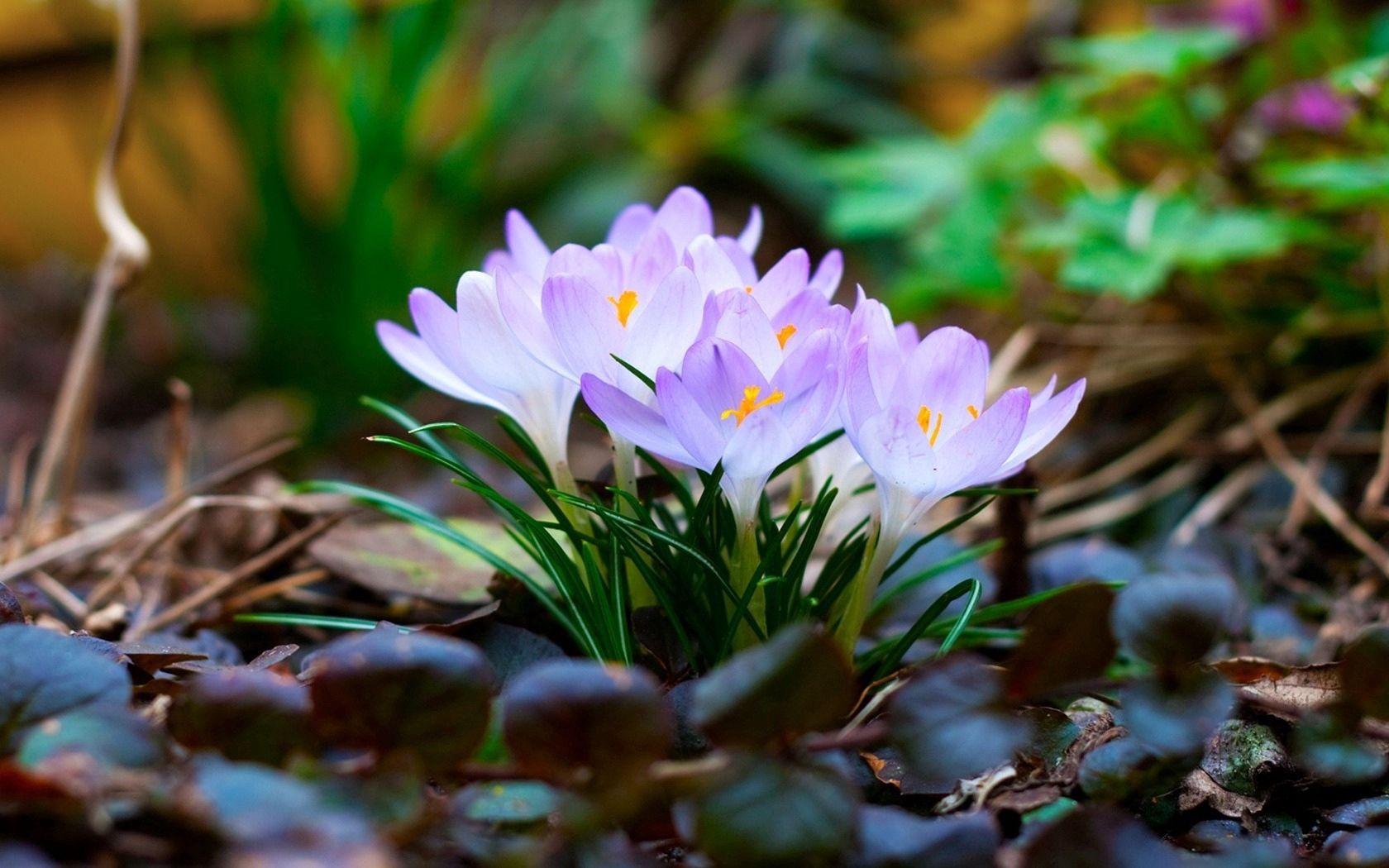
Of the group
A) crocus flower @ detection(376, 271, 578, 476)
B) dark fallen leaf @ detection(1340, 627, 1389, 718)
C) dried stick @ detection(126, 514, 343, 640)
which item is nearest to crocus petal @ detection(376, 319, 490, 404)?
crocus flower @ detection(376, 271, 578, 476)

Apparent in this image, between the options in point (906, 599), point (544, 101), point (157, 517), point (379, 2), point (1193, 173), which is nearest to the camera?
point (906, 599)

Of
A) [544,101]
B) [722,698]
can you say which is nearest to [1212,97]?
[722,698]

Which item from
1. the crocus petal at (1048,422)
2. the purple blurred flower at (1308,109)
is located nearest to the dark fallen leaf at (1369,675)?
the crocus petal at (1048,422)

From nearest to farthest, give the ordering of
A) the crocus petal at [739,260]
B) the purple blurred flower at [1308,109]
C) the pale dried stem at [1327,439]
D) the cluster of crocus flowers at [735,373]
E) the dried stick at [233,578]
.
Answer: the cluster of crocus flowers at [735,373] < the crocus petal at [739,260] < the dried stick at [233,578] < the pale dried stem at [1327,439] < the purple blurred flower at [1308,109]

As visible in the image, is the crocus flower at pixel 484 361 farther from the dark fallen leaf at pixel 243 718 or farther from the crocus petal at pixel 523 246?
the dark fallen leaf at pixel 243 718

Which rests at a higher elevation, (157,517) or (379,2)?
(379,2)

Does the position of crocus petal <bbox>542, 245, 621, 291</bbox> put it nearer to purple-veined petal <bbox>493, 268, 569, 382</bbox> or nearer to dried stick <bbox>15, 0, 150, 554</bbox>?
purple-veined petal <bbox>493, 268, 569, 382</bbox>

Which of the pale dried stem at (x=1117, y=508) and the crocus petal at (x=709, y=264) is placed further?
the pale dried stem at (x=1117, y=508)

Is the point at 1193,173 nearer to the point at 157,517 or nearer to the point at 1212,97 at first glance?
the point at 1212,97
